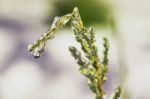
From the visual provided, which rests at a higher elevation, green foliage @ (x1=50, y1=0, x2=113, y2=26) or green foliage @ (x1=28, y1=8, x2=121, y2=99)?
green foliage @ (x1=50, y1=0, x2=113, y2=26)

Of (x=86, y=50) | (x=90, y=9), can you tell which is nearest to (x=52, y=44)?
(x=90, y=9)

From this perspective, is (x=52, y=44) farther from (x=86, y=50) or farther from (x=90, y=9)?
(x=86, y=50)

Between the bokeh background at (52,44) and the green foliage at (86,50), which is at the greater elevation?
the bokeh background at (52,44)

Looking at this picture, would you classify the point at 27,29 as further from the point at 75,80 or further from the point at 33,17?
the point at 75,80

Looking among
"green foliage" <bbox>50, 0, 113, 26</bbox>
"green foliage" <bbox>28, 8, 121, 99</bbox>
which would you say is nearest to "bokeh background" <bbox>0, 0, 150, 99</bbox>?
"green foliage" <bbox>50, 0, 113, 26</bbox>

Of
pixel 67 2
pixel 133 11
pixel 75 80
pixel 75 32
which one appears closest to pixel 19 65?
pixel 75 80

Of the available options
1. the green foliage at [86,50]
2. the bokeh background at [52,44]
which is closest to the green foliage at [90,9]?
the bokeh background at [52,44]

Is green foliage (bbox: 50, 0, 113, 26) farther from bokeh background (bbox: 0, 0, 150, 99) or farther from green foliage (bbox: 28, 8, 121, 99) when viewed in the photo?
green foliage (bbox: 28, 8, 121, 99)

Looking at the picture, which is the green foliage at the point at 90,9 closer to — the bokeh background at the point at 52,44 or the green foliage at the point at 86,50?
the bokeh background at the point at 52,44
